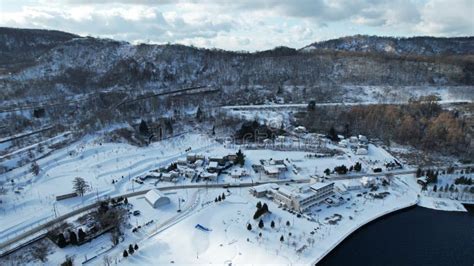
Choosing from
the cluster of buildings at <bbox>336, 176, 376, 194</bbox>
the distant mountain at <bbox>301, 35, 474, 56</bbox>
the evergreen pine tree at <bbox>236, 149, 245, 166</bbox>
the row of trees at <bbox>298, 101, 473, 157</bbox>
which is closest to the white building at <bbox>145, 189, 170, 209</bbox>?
the evergreen pine tree at <bbox>236, 149, 245, 166</bbox>

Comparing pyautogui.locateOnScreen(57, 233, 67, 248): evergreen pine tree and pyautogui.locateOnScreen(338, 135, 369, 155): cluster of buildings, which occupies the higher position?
pyautogui.locateOnScreen(338, 135, 369, 155): cluster of buildings

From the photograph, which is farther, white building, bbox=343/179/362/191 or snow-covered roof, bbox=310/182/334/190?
white building, bbox=343/179/362/191

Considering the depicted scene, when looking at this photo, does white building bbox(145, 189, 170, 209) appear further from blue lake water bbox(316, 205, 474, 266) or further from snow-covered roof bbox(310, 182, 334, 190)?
blue lake water bbox(316, 205, 474, 266)

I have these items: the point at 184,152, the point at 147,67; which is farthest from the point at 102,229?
the point at 147,67

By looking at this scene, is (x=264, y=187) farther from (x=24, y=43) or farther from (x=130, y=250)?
(x=24, y=43)

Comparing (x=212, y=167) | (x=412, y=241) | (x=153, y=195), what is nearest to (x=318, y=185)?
(x=412, y=241)
